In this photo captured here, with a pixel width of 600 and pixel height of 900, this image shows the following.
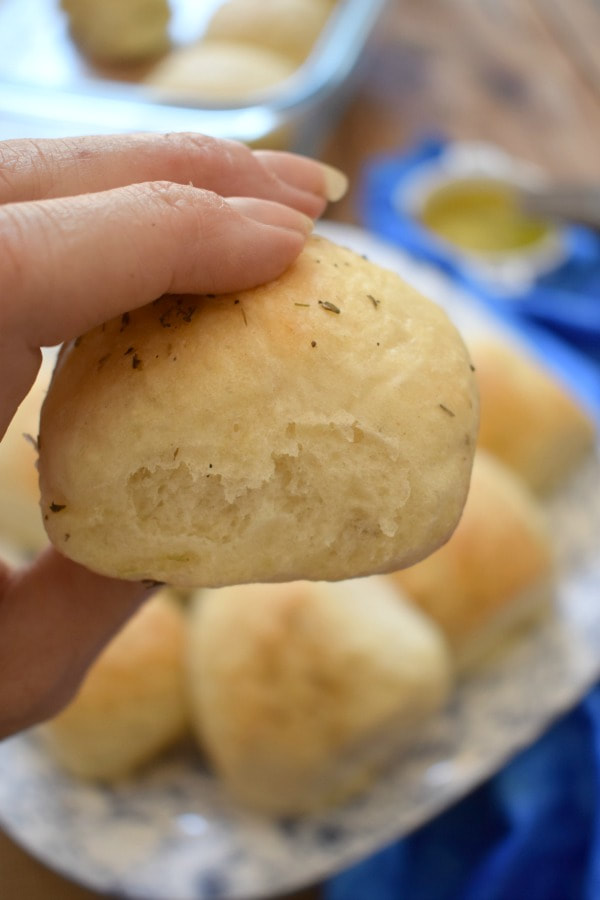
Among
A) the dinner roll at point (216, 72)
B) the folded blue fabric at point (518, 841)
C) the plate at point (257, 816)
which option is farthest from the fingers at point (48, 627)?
the dinner roll at point (216, 72)

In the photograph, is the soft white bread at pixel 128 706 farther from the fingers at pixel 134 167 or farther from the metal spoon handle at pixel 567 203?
the metal spoon handle at pixel 567 203

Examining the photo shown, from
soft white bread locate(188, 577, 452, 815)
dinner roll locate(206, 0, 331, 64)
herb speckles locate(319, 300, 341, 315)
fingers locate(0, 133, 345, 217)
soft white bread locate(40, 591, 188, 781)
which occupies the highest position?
fingers locate(0, 133, 345, 217)

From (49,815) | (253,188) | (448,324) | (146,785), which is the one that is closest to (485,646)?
(146,785)

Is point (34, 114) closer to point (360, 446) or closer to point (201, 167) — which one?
point (201, 167)

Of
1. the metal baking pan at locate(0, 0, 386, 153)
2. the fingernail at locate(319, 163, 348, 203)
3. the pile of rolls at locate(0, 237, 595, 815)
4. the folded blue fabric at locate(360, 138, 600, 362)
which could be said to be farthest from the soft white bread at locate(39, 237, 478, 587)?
the folded blue fabric at locate(360, 138, 600, 362)

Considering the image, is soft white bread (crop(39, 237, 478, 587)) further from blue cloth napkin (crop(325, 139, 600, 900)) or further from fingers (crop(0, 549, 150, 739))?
blue cloth napkin (crop(325, 139, 600, 900))

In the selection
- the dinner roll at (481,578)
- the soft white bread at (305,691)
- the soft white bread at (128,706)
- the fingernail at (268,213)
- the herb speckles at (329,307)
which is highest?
the fingernail at (268,213)
